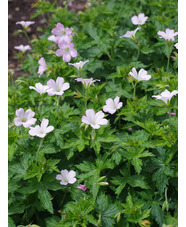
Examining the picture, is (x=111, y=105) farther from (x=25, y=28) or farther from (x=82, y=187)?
(x=25, y=28)

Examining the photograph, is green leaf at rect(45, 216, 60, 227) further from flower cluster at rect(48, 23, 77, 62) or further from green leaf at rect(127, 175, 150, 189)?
flower cluster at rect(48, 23, 77, 62)

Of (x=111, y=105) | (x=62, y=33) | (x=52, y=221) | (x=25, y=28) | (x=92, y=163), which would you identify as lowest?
(x=52, y=221)

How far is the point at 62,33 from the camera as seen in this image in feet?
8.07

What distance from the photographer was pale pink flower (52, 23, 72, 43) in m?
2.39

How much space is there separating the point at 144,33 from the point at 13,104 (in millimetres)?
1539

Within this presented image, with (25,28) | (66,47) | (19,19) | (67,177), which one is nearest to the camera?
(67,177)

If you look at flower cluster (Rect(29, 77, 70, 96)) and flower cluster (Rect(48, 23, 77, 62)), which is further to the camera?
flower cluster (Rect(48, 23, 77, 62))

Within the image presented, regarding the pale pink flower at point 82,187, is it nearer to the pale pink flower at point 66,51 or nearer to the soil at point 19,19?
the pale pink flower at point 66,51

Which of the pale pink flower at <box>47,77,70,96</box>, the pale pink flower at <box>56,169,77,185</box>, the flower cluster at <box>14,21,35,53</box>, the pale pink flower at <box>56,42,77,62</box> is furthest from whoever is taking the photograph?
the flower cluster at <box>14,21,35,53</box>

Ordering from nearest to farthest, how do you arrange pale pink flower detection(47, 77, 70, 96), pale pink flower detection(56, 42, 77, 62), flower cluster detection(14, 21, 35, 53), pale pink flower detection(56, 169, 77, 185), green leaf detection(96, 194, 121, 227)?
1. green leaf detection(96, 194, 121, 227)
2. pale pink flower detection(56, 169, 77, 185)
3. pale pink flower detection(47, 77, 70, 96)
4. pale pink flower detection(56, 42, 77, 62)
5. flower cluster detection(14, 21, 35, 53)

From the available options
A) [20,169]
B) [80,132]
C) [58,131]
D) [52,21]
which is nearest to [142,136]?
[80,132]

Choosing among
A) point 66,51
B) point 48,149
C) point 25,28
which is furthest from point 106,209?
point 25,28

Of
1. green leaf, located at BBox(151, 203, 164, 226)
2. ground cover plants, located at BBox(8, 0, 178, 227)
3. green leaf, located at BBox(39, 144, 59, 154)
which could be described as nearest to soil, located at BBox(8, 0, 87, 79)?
ground cover plants, located at BBox(8, 0, 178, 227)

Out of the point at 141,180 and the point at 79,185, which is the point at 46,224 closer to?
the point at 79,185
